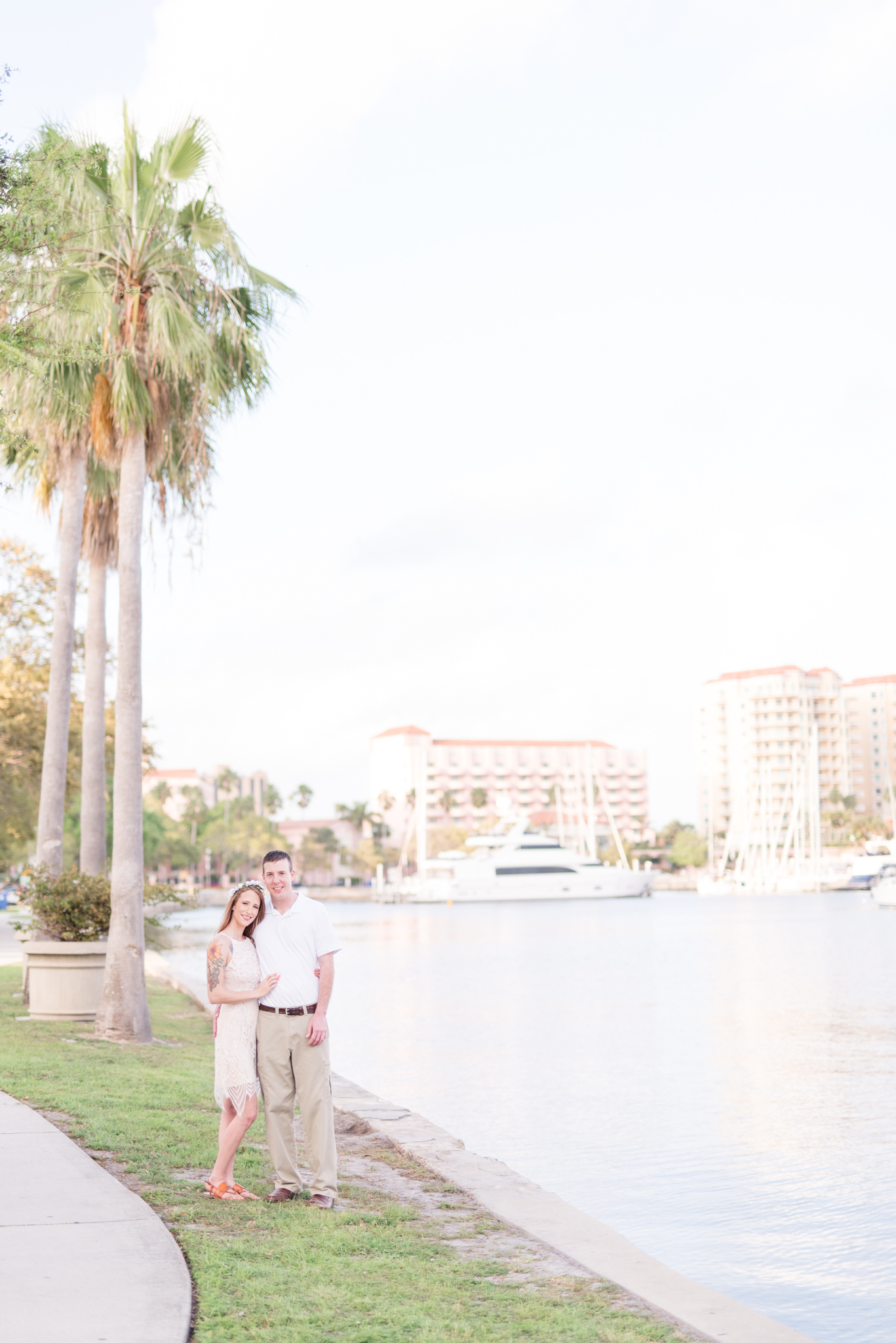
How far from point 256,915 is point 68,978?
9.86 m

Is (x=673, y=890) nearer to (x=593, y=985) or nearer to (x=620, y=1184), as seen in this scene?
(x=593, y=985)

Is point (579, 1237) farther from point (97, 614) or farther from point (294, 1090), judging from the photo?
point (97, 614)

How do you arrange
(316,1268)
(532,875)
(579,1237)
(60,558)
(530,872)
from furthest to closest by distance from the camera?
(530,872) < (532,875) < (60,558) < (579,1237) < (316,1268)

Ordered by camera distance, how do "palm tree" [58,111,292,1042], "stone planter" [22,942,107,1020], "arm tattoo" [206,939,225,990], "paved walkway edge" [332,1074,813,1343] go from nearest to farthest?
"paved walkway edge" [332,1074,813,1343] → "arm tattoo" [206,939,225,990] → "palm tree" [58,111,292,1042] → "stone planter" [22,942,107,1020]

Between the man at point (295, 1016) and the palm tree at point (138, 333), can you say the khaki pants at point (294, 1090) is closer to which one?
the man at point (295, 1016)

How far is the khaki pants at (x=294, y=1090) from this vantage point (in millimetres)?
6871

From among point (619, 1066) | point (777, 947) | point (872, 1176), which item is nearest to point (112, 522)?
point (619, 1066)

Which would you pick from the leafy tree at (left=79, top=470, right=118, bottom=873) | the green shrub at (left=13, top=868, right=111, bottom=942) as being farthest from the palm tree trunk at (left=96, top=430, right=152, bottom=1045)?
the leafy tree at (left=79, top=470, right=118, bottom=873)

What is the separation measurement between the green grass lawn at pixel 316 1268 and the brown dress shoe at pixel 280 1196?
0.06 metres

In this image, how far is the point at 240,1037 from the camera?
22.5 feet

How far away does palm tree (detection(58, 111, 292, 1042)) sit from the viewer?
47.5ft

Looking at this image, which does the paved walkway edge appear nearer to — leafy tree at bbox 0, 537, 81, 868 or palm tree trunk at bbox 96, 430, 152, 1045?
palm tree trunk at bbox 96, 430, 152, 1045

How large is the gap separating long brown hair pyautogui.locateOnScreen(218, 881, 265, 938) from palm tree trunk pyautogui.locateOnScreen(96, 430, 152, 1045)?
7.80m

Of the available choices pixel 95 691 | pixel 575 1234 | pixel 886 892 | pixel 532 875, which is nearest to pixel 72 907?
pixel 95 691
